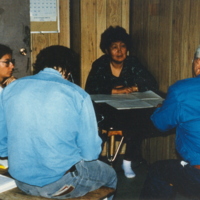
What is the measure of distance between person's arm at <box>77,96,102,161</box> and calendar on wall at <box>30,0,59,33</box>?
266 centimetres

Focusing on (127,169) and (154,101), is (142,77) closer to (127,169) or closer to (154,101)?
(154,101)

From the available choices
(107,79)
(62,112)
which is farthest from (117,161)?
(62,112)

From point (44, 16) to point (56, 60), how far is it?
8.02 ft

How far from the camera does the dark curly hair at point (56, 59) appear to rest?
2.10 meters

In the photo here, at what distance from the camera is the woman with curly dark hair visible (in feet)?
12.6

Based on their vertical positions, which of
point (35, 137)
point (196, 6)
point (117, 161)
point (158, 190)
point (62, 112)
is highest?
point (196, 6)

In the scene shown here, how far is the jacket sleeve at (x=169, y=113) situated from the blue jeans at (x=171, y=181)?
0.88 feet

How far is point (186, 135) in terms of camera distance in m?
2.17

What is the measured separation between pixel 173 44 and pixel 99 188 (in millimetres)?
1856

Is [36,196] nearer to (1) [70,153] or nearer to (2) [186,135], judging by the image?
(1) [70,153]

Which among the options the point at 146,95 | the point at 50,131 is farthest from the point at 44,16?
the point at 50,131

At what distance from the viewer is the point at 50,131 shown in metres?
1.87

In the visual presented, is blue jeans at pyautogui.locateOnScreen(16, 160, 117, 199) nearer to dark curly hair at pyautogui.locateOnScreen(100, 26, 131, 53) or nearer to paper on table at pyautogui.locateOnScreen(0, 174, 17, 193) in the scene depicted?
paper on table at pyautogui.locateOnScreen(0, 174, 17, 193)

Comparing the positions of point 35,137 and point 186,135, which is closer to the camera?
point 35,137
